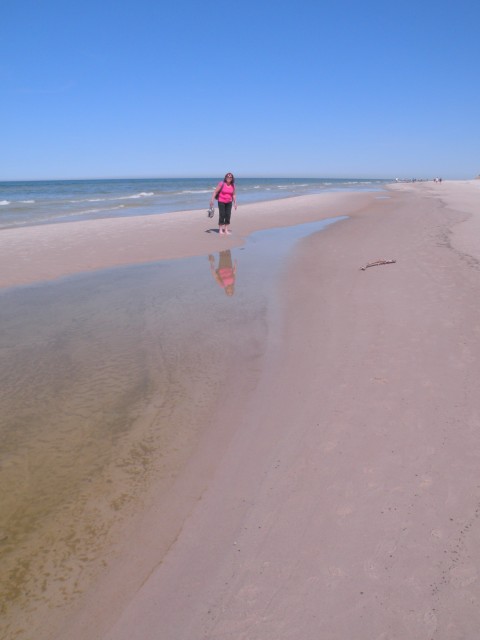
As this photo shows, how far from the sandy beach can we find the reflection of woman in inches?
80.2

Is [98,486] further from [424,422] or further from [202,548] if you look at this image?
[424,422]

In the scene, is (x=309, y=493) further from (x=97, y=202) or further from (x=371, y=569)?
(x=97, y=202)

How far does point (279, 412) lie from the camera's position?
359cm

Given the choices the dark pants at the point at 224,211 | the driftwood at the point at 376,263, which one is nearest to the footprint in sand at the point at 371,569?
the driftwood at the point at 376,263

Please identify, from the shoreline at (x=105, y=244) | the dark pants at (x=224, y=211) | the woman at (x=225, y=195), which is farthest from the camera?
the dark pants at (x=224, y=211)

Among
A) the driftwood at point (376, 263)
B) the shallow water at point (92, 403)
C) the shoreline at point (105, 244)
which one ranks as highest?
the driftwood at point (376, 263)

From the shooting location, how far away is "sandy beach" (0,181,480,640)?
1933 millimetres

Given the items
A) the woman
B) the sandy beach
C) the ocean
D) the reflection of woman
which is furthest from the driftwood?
the ocean

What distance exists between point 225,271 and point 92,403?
5.74 meters

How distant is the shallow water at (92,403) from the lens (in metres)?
2.34

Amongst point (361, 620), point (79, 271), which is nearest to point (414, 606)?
point (361, 620)

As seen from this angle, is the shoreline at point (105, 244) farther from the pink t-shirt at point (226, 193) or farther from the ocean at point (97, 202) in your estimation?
the ocean at point (97, 202)

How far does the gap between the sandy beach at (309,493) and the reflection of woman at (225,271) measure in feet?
6.68

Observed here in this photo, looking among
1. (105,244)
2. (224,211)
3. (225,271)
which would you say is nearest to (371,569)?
(225,271)
